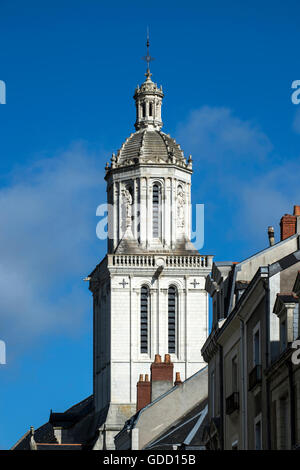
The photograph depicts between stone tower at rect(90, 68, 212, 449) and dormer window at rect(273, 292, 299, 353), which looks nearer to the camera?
dormer window at rect(273, 292, 299, 353)

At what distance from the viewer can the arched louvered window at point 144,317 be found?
9731cm

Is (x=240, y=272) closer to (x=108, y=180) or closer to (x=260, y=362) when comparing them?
(x=260, y=362)

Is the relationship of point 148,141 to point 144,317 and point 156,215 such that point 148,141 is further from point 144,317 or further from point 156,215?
point 144,317

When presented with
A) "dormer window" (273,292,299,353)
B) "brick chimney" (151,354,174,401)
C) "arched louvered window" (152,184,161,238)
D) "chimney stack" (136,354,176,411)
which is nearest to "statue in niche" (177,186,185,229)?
"arched louvered window" (152,184,161,238)

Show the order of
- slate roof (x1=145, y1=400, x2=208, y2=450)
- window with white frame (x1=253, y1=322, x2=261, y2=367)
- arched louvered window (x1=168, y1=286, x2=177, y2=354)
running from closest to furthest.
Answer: window with white frame (x1=253, y1=322, x2=261, y2=367) < slate roof (x1=145, y1=400, x2=208, y2=450) < arched louvered window (x1=168, y1=286, x2=177, y2=354)

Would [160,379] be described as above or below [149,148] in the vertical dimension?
below

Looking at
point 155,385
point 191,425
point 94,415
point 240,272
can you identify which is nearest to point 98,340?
point 94,415

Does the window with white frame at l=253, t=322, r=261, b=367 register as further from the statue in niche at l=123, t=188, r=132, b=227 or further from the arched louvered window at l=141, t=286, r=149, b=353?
the statue in niche at l=123, t=188, r=132, b=227

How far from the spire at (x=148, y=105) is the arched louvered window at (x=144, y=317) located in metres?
12.8

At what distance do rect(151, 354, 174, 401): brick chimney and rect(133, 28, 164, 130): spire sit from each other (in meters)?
44.4

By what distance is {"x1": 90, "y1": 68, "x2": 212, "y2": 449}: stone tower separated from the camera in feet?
317

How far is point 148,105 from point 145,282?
46.0 ft

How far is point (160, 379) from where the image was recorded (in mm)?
61094

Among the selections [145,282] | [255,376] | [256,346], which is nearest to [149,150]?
[145,282]
